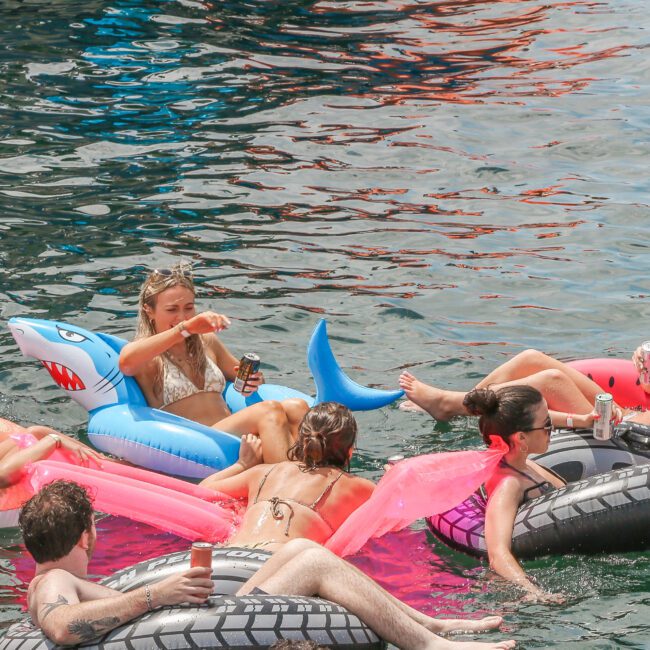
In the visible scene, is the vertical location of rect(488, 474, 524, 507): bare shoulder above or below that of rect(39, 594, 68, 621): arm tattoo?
below

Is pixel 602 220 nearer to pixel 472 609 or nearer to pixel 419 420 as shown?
pixel 419 420

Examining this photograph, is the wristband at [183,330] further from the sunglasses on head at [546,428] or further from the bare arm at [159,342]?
the sunglasses on head at [546,428]

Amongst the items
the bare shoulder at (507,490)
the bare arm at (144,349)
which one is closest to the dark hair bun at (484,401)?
the bare shoulder at (507,490)

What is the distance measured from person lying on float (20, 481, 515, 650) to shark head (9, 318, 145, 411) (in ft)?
9.86

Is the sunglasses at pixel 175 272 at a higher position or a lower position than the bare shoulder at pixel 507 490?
higher

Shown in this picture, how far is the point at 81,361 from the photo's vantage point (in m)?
7.88

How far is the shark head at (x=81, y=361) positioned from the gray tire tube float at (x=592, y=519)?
294cm

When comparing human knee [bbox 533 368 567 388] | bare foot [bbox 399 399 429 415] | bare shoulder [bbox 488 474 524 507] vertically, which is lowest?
bare foot [bbox 399 399 429 415]

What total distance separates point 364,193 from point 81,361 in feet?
19.8

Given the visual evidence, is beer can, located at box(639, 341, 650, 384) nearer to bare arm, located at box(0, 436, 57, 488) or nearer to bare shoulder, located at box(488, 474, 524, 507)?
bare shoulder, located at box(488, 474, 524, 507)

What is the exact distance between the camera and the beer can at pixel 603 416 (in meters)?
6.60

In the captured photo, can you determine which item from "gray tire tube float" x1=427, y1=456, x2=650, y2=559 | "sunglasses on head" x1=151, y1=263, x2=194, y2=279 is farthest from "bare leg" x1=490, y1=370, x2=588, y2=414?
"sunglasses on head" x1=151, y1=263, x2=194, y2=279

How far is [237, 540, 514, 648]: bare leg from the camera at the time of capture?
4965mm

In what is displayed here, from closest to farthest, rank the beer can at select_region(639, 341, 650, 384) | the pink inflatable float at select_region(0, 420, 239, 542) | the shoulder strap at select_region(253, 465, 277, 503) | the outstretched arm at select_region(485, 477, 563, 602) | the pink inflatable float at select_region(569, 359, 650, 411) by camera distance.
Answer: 1. the outstretched arm at select_region(485, 477, 563, 602)
2. the shoulder strap at select_region(253, 465, 277, 503)
3. the pink inflatable float at select_region(0, 420, 239, 542)
4. the beer can at select_region(639, 341, 650, 384)
5. the pink inflatable float at select_region(569, 359, 650, 411)
